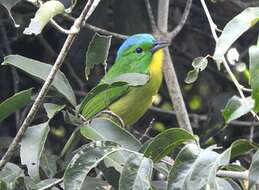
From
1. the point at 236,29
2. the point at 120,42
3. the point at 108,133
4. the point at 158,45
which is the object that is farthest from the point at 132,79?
the point at 120,42

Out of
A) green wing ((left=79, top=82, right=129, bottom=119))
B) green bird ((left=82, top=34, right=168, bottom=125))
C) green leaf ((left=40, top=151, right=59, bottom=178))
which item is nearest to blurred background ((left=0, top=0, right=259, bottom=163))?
green bird ((left=82, top=34, right=168, bottom=125))

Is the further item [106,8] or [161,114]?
[161,114]

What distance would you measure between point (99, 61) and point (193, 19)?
2.29 m

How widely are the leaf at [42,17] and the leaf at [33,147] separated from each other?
331mm

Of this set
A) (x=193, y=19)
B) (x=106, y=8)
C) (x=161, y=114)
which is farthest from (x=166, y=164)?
(x=193, y=19)

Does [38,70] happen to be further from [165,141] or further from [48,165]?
[165,141]

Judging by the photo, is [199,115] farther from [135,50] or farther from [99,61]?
[99,61]

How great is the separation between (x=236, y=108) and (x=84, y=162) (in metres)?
0.48

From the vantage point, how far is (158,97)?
17.6 ft

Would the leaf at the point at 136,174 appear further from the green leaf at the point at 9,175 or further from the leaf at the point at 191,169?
the green leaf at the point at 9,175

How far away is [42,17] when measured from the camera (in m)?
2.48

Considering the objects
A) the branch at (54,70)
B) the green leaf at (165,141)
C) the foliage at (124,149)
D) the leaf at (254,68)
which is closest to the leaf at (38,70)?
the foliage at (124,149)

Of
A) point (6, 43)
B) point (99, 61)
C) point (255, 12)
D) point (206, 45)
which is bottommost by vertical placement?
point (206, 45)

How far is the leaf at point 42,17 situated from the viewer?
2449mm
